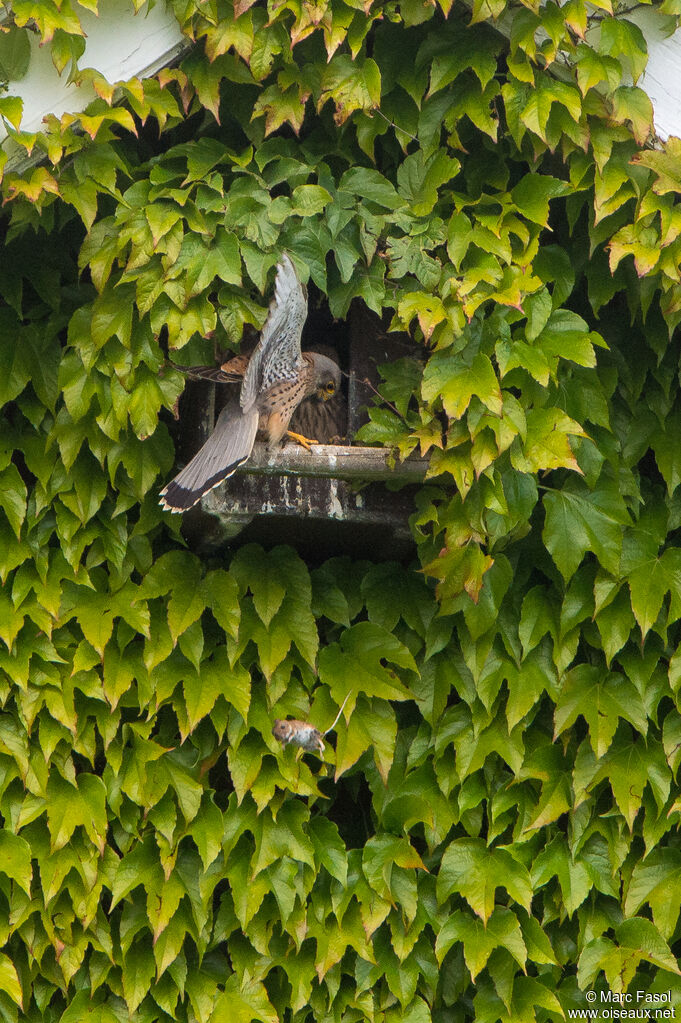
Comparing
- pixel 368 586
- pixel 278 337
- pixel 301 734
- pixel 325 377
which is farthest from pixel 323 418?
pixel 301 734

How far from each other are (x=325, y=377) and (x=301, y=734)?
69 centimetres

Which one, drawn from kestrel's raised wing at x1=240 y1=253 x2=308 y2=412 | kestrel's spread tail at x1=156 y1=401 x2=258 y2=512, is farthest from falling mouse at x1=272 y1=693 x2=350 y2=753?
kestrel's raised wing at x1=240 y1=253 x2=308 y2=412

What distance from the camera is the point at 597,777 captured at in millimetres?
2395

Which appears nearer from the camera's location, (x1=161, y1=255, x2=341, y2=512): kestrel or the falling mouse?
(x1=161, y1=255, x2=341, y2=512): kestrel

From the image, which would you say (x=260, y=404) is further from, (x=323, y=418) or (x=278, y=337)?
(x=323, y=418)

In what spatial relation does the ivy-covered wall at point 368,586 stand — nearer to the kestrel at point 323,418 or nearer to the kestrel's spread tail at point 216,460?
the kestrel's spread tail at point 216,460

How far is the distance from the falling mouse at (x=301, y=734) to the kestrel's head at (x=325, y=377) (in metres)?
0.60

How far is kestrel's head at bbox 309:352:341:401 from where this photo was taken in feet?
7.96

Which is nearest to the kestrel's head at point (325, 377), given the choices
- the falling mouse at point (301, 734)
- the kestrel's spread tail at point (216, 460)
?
the kestrel's spread tail at point (216, 460)

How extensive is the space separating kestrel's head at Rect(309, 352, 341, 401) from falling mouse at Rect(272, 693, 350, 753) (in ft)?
1.98

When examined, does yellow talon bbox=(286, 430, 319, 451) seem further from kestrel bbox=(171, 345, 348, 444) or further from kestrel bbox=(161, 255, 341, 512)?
kestrel bbox=(171, 345, 348, 444)

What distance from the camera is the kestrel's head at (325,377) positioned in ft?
7.96

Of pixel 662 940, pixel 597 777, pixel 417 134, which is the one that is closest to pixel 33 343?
pixel 417 134

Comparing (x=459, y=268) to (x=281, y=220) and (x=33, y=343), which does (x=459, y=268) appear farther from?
(x=33, y=343)
